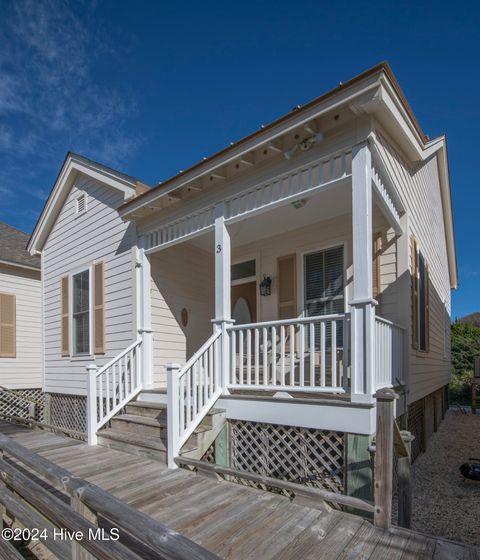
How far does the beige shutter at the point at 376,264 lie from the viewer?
5.12 m

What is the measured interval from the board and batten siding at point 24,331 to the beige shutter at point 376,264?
346 inches

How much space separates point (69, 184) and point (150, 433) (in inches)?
247

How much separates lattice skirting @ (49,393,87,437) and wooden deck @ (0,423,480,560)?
4057 millimetres

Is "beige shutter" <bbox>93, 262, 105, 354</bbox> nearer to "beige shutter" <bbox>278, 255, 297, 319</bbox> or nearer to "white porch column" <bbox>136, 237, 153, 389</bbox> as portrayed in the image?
"white porch column" <bbox>136, 237, 153, 389</bbox>

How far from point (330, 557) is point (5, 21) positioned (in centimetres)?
988

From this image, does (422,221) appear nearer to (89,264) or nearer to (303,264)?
(303,264)

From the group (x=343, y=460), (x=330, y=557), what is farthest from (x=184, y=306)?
(x=330, y=557)

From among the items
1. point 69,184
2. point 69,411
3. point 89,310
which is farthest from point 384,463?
point 69,184

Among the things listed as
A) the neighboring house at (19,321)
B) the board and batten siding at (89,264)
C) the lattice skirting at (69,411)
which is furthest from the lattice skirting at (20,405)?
the board and batten siding at (89,264)

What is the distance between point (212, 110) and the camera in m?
12.2

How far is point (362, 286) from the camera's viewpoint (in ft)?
11.8

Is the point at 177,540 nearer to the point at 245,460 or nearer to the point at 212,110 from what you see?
the point at 245,460

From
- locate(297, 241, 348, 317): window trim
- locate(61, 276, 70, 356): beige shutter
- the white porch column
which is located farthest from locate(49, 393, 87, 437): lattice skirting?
locate(297, 241, 348, 317): window trim

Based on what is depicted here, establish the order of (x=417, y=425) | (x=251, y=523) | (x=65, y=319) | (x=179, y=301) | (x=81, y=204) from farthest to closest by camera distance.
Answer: (x=81, y=204)
(x=65, y=319)
(x=179, y=301)
(x=417, y=425)
(x=251, y=523)
